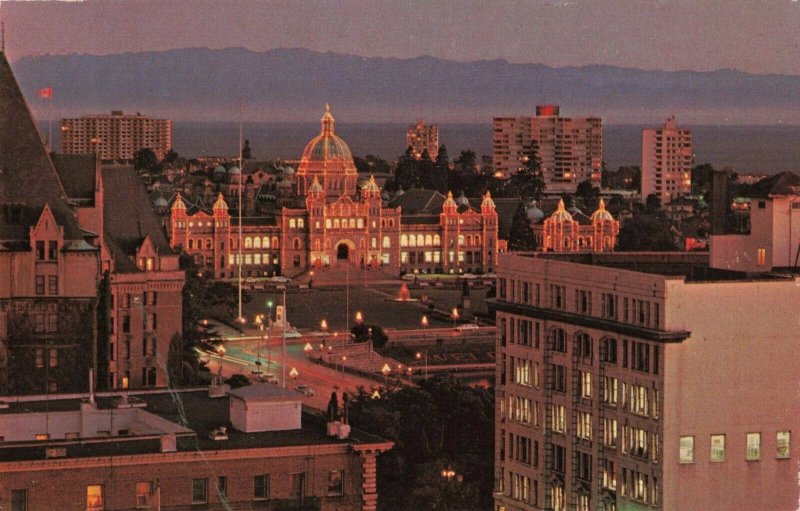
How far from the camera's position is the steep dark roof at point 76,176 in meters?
101

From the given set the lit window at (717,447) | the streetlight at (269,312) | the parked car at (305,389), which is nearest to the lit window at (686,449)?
the lit window at (717,447)

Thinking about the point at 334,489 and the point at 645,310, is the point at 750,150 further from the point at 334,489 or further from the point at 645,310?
the point at 334,489

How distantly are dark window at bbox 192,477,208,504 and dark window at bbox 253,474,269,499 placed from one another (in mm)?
1193

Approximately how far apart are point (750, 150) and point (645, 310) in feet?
275

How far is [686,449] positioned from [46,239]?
1141 inches

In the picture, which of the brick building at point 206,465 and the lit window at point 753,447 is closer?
the brick building at point 206,465

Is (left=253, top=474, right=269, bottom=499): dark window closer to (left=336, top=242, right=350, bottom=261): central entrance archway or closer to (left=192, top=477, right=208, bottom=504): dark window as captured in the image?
(left=192, top=477, right=208, bottom=504): dark window

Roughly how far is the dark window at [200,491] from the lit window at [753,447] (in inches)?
720

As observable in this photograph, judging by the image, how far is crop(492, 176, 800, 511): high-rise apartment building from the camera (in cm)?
→ 7481

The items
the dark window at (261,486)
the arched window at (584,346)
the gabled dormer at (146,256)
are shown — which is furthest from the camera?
the gabled dormer at (146,256)

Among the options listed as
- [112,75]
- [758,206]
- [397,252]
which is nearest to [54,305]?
[758,206]

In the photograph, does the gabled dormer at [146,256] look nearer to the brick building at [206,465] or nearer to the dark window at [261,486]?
the brick building at [206,465]

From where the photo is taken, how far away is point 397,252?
7825 inches

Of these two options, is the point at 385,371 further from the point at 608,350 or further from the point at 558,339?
the point at 608,350
